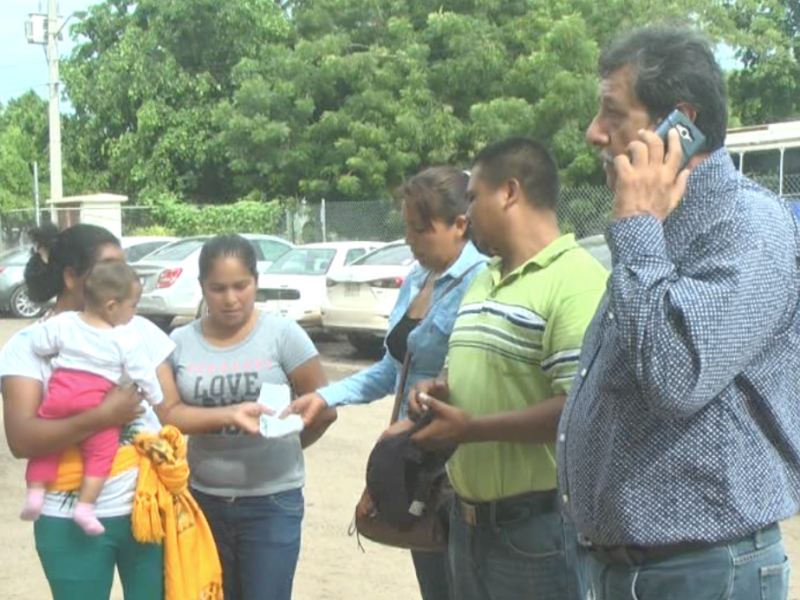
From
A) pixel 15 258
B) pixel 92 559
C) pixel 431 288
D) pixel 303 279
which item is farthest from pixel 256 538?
pixel 15 258

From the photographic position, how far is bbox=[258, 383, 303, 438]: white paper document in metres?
3.39

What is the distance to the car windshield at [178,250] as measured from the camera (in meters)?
Result: 17.1

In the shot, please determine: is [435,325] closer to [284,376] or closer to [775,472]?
[284,376]

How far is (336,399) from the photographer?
366 centimetres

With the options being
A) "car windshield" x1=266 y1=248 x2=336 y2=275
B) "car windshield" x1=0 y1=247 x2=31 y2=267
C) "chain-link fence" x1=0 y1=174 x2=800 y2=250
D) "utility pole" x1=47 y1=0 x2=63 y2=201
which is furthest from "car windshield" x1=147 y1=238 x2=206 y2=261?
"utility pole" x1=47 y1=0 x2=63 y2=201

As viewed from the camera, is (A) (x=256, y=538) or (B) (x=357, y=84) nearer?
(A) (x=256, y=538)

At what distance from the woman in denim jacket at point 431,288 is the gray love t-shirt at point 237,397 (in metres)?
0.19

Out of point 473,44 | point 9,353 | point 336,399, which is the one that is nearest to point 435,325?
point 336,399

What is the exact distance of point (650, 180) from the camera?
6.56 ft

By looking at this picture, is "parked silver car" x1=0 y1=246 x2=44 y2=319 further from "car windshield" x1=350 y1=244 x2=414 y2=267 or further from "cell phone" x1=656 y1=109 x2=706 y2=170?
"cell phone" x1=656 y1=109 x2=706 y2=170

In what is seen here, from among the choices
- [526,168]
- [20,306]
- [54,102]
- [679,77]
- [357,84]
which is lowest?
[20,306]

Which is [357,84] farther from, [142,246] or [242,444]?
[242,444]

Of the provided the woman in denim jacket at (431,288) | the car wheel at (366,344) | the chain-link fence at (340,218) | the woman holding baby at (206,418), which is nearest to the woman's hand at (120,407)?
the woman holding baby at (206,418)

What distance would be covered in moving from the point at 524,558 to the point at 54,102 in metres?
26.8
